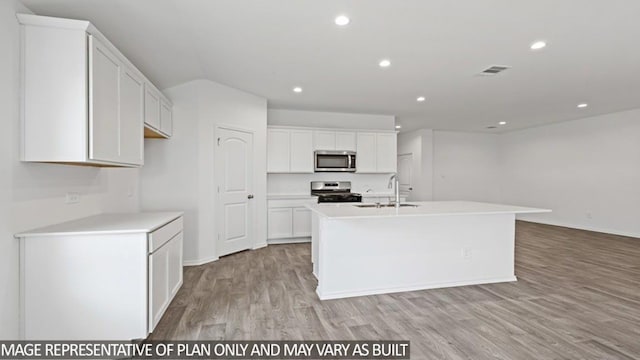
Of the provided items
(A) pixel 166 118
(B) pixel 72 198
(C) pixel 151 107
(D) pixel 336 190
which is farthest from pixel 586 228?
(B) pixel 72 198

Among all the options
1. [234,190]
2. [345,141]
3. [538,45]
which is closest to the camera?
[538,45]

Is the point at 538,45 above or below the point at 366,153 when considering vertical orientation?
above

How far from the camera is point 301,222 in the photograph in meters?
5.52

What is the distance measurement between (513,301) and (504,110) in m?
4.24

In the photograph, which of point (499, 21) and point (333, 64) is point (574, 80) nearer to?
point (499, 21)

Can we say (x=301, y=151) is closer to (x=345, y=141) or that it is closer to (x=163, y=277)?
(x=345, y=141)

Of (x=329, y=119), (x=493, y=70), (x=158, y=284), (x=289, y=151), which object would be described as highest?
(x=493, y=70)

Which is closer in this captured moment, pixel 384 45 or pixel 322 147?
pixel 384 45

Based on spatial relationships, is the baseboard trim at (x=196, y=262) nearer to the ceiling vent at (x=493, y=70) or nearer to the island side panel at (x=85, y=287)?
the island side panel at (x=85, y=287)

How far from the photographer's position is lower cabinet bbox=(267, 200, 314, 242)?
5355 mm

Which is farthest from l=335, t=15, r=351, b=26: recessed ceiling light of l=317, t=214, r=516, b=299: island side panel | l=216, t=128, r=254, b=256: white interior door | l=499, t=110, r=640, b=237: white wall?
l=499, t=110, r=640, b=237: white wall

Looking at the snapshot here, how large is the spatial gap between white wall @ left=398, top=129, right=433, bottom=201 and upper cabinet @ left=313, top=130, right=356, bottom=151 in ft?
9.86

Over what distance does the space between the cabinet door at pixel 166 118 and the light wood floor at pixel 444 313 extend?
69.7 inches

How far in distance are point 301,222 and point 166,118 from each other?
108 inches
